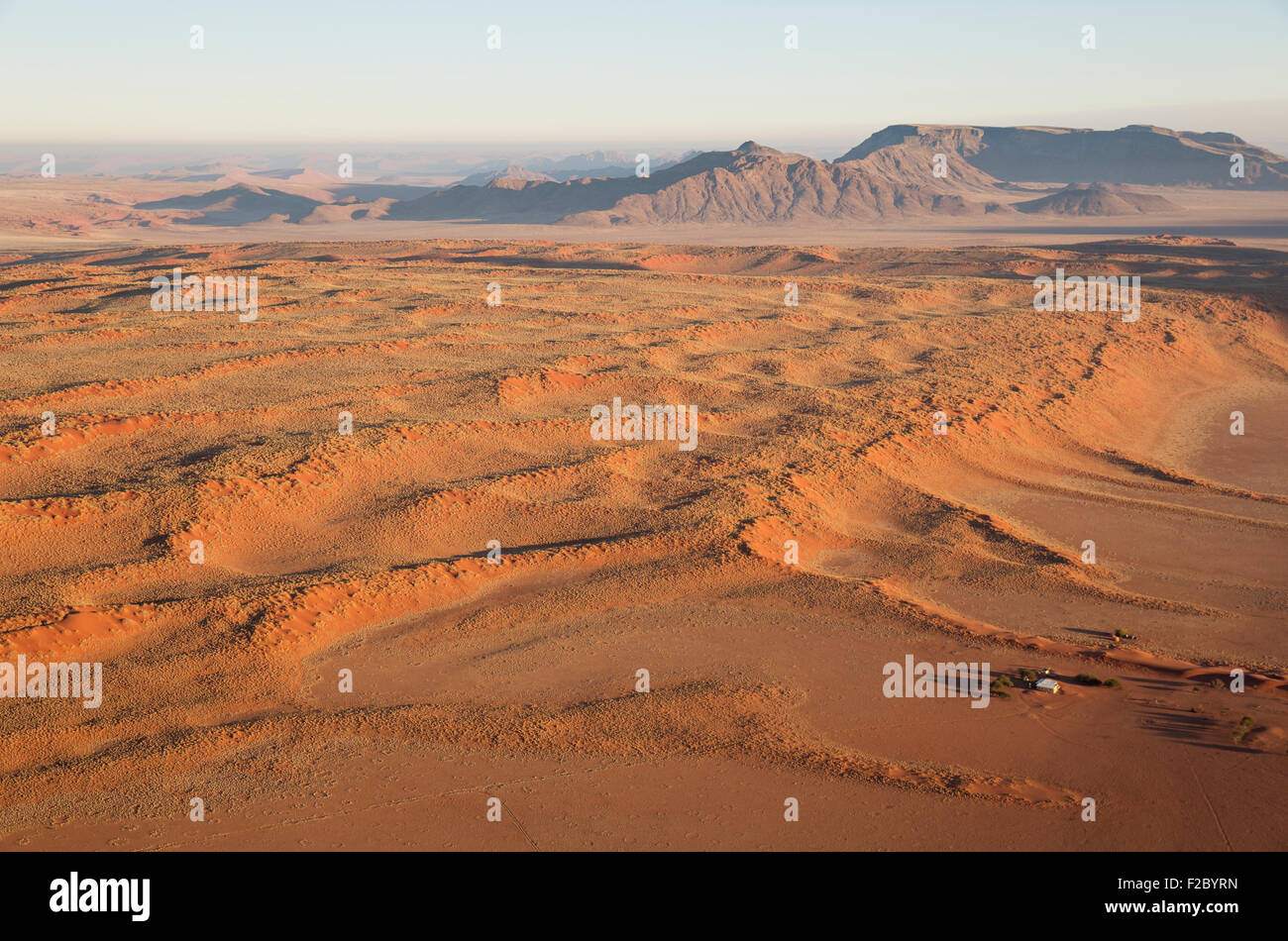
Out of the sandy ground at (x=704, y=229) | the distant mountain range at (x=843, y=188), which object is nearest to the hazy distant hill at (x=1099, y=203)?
the distant mountain range at (x=843, y=188)

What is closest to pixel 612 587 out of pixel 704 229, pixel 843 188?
pixel 704 229

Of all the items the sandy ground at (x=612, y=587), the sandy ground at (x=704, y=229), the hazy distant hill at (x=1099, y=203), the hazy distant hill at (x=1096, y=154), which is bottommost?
the sandy ground at (x=612, y=587)

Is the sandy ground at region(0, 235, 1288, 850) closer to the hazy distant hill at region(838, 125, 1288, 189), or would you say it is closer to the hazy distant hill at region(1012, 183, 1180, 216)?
the hazy distant hill at region(1012, 183, 1180, 216)

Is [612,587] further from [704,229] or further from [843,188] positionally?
[843,188]

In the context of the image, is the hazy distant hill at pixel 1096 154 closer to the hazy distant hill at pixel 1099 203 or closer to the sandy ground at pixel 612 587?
the hazy distant hill at pixel 1099 203

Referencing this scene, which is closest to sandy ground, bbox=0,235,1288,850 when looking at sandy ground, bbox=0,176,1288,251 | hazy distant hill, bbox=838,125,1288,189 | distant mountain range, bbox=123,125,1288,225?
sandy ground, bbox=0,176,1288,251

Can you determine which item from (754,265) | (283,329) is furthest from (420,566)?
(754,265)
